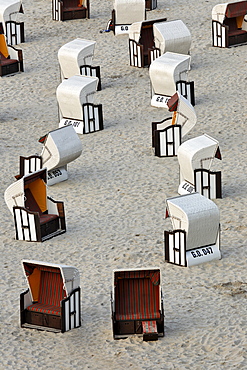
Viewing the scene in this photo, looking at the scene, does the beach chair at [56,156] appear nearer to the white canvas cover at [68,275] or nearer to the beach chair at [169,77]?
the beach chair at [169,77]

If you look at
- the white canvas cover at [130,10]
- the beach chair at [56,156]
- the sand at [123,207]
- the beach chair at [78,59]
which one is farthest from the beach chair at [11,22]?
the beach chair at [56,156]

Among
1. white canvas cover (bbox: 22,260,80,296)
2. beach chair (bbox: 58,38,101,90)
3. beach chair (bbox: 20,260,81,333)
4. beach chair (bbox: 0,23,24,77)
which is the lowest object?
beach chair (bbox: 0,23,24,77)

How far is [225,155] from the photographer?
2250 cm

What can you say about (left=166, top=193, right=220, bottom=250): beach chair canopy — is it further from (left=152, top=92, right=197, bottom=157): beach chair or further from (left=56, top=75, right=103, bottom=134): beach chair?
(left=56, top=75, right=103, bottom=134): beach chair

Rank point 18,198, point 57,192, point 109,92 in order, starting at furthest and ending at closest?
1. point 109,92
2. point 57,192
3. point 18,198

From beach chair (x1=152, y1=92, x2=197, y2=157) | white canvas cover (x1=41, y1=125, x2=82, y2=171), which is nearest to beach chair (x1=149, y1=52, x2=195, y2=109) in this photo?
beach chair (x1=152, y1=92, x2=197, y2=157)

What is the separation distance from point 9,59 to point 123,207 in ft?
33.3

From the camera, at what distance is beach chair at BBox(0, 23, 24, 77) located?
28.4 meters

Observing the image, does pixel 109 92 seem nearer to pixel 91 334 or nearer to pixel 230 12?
pixel 230 12

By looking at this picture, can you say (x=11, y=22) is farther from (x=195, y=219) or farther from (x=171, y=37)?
(x=195, y=219)

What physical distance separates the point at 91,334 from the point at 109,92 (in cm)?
1270

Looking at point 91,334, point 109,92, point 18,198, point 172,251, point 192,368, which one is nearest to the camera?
point 192,368

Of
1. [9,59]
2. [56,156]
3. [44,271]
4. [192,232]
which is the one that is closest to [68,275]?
[44,271]

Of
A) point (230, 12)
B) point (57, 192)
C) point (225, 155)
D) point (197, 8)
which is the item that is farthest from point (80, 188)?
point (197, 8)
